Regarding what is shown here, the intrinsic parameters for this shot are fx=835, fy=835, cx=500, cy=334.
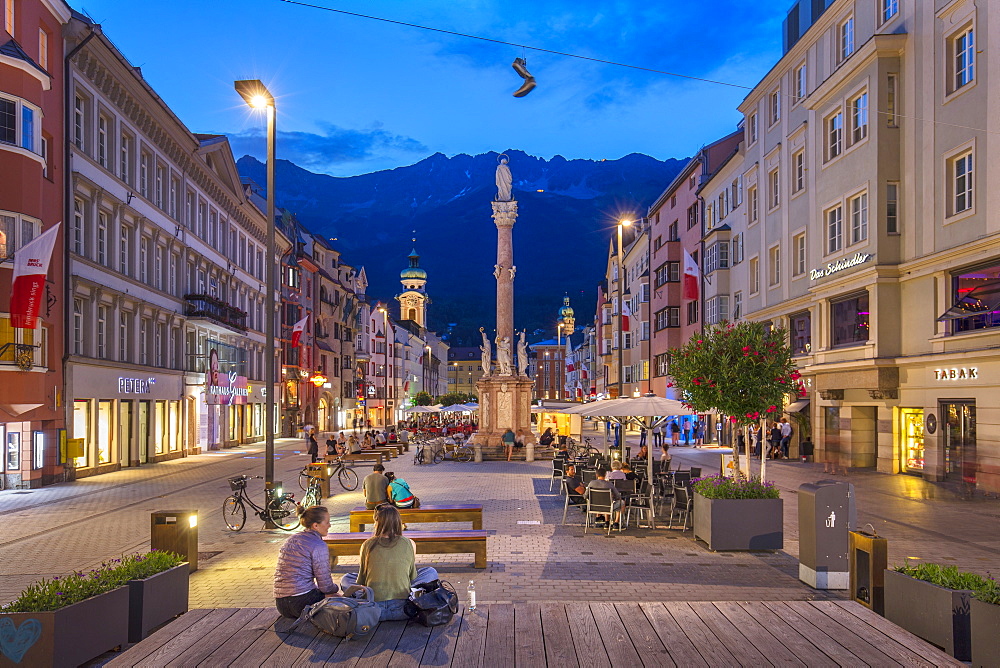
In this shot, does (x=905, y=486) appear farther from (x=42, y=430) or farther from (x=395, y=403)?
(x=395, y=403)

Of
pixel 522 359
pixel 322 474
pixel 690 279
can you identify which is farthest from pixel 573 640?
pixel 522 359

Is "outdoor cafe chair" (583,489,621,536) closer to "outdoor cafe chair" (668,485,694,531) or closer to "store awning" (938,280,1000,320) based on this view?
"outdoor cafe chair" (668,485,694,531)

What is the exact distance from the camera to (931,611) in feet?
24.7

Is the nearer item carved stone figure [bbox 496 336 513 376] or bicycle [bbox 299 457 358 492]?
bicycle [bbox 299 457 358 492]

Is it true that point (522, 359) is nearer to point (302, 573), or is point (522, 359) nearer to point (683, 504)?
point (683, 504)

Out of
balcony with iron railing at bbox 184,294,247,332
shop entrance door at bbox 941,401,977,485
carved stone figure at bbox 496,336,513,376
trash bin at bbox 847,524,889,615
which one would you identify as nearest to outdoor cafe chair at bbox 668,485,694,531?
trash bin at bbox 847,524,889,615

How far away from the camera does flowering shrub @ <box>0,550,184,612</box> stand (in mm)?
6836

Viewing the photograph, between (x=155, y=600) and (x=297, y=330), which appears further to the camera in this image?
(x=297, y=330)

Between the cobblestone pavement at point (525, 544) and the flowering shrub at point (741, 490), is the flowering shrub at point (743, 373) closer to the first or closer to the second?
the cobblestone pavement at point (525, 544)

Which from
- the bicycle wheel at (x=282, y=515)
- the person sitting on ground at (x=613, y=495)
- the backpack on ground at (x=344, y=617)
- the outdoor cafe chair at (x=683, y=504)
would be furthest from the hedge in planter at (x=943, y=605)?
the bicycle wheel at (x=282, y=515)

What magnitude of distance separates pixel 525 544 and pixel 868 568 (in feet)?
21.5

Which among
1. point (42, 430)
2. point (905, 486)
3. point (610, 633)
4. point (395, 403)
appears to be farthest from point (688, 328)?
point (395, 403)

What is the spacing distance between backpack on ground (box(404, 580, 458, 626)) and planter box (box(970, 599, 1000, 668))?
4.20 m

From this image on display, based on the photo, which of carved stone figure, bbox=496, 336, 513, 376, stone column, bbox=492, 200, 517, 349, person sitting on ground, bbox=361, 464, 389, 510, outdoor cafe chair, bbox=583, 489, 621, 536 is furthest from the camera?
stone column, bbox=492, 200, 517, 349
